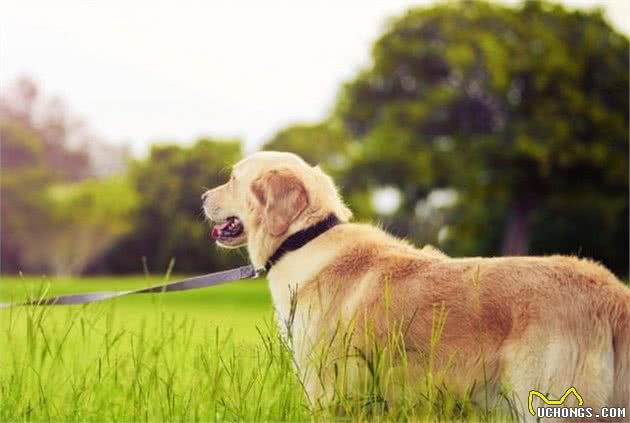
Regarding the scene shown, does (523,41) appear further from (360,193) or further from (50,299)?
(50,299)

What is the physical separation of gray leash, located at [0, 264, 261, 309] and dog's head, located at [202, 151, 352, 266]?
121 mm

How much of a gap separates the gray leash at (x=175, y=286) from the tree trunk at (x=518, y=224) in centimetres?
2024

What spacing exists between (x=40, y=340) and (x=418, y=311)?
100 inches

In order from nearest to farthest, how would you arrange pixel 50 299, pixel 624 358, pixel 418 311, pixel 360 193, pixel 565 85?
pixel 624 358, pixel 418 311, pixel 50 299, pixel 565 85, pixel 360 193

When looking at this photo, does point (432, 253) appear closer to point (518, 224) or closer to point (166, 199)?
point (518, 224)

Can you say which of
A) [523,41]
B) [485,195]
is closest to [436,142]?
[485,195]

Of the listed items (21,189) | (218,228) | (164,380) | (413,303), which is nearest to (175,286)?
(218,228)

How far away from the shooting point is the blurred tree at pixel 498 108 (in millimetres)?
22469

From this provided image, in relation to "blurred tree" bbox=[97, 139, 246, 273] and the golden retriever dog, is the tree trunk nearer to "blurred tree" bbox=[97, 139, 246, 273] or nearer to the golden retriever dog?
"blurred tree" bbox=[97, 139, 246, 273]

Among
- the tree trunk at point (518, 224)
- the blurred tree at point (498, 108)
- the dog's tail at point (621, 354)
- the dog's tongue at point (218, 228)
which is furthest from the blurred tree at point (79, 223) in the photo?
the dog's tail at point (621, 354)

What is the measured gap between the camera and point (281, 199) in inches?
183

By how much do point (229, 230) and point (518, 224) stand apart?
20.8m

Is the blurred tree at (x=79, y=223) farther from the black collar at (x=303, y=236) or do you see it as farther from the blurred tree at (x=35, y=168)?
the black collar at (x=303, y=236)

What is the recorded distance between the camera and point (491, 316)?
164 inches
